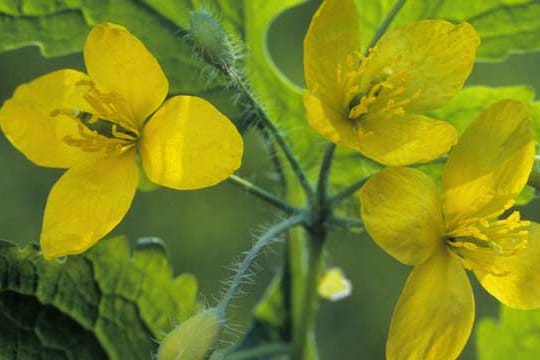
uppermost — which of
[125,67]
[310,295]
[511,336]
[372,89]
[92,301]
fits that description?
[125,67]

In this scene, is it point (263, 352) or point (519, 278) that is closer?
point (519, 278)

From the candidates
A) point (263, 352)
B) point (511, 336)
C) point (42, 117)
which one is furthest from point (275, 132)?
point (511, 336)

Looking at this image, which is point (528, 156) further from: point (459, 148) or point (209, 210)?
point (209, 210)

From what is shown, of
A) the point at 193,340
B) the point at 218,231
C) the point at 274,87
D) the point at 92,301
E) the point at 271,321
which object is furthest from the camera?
the point at 218,231

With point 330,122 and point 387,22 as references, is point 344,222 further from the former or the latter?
point 387,22

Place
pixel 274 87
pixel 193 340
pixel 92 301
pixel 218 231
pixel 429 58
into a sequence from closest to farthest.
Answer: pixel 193 340 → pixel 429 58 → pixel 92 301 → pixel 274 87 → pixel 218 231

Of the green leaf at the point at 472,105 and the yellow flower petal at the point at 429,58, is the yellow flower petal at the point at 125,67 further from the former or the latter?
the green leaf at the point at 472,105

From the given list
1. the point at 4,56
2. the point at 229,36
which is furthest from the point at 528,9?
the point at 4,56
